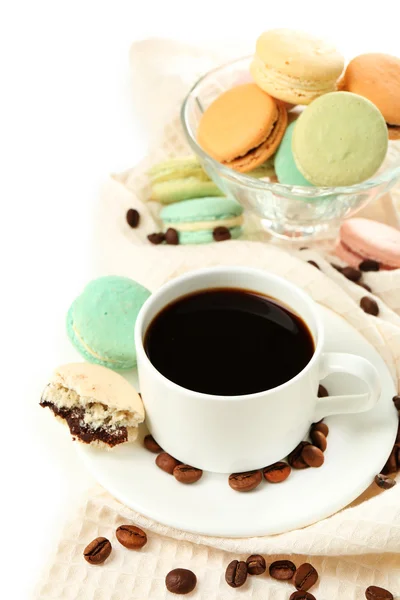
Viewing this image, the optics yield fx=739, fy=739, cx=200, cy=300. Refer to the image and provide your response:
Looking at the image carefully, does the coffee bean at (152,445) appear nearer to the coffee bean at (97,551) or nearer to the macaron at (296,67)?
the coffee bean at (97,551)

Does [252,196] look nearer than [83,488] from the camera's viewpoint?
No

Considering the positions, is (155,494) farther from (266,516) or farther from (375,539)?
(375,539)

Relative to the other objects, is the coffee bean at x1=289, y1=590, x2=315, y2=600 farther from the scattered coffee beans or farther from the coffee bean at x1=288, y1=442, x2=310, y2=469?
the scattered coffee beans

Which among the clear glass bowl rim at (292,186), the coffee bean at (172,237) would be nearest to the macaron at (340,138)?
the clear glass bowl rim at (292,186)

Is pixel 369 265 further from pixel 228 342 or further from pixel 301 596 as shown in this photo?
pixel 301 596

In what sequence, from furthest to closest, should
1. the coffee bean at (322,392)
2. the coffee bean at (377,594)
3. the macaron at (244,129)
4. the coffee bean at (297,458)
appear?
the macaron at (244,129) < the coffee bean at (322,392) < the coffee bean at (297,458) < the coffee bean at (377,594)

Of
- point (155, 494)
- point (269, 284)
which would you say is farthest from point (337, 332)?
point (155, 494)

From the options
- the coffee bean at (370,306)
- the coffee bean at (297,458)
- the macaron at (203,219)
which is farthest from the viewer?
the macaron at (203,219)
